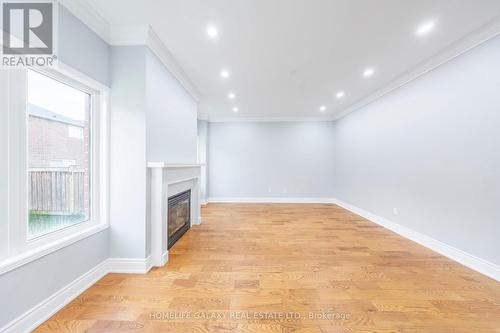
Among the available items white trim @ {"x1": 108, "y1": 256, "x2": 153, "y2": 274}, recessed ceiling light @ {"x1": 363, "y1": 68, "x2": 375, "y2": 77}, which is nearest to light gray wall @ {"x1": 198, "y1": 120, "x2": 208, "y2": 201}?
white trim @ {"x1": 108, "y1": 256, "x2": 153, "y2": 274}

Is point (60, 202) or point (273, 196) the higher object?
point (60, 202)

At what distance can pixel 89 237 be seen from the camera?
2.01m

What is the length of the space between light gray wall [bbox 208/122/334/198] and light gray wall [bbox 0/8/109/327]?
170 inches

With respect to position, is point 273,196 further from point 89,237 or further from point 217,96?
point 89,237

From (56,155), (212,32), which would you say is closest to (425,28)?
(212,32)

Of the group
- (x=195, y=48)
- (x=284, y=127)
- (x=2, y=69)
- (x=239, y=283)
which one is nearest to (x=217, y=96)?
(x=195, y=48)

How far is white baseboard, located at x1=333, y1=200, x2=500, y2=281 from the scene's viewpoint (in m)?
2.19

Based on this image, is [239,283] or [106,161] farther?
[106,161]

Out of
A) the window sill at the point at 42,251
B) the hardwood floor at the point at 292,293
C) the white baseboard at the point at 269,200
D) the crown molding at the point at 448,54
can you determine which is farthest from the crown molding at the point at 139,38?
the white baseboard at the point at 269,200

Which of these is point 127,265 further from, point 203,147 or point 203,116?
point 203,116

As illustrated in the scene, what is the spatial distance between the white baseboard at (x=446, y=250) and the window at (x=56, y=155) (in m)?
4.51

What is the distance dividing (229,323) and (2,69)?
2.49 meters

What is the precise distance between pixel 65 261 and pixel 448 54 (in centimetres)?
499

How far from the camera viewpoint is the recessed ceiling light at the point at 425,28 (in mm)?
2133
